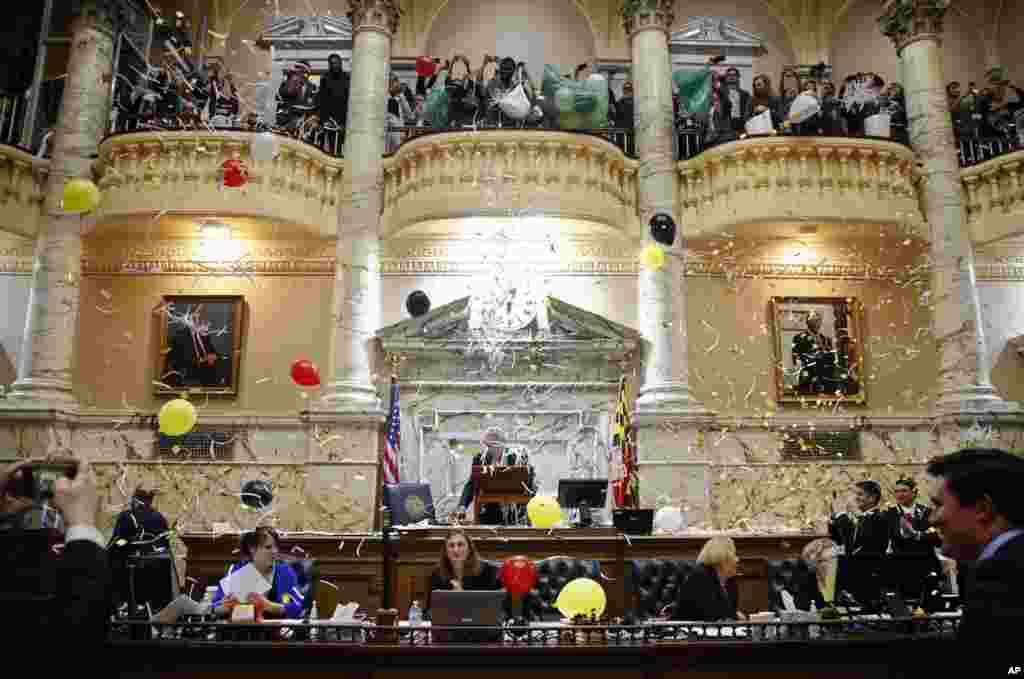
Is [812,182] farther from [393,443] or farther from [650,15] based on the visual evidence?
[393,443]

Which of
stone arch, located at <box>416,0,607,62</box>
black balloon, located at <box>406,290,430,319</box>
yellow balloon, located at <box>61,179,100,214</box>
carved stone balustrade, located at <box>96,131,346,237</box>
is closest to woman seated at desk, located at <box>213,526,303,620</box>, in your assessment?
yellow balloon, located at <box>61,179,100,214</box>

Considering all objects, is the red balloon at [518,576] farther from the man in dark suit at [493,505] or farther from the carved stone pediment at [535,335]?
the carved stone pediment at [535,335]

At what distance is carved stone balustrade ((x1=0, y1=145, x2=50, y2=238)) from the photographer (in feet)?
33.7

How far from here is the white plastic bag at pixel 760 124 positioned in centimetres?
1065

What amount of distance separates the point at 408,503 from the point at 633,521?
2239 mm

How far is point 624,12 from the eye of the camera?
11.4 meters

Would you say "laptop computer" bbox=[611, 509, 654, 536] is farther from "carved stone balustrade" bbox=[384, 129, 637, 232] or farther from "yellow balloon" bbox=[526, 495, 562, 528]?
"carved stone balustrade" bbox=[384, 129, 637, 232]

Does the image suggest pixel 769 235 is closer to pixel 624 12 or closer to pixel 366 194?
pixel 624 12

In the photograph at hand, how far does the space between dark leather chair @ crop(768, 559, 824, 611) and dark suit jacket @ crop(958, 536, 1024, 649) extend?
12.5 ft

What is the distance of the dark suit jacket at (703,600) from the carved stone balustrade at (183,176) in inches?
303

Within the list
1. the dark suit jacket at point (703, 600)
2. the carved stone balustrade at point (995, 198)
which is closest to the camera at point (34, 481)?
the dark suit jacket at point (703, 600)

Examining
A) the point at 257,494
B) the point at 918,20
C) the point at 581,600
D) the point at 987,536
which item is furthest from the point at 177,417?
the point at 918,20

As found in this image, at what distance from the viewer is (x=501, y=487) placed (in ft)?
26.6

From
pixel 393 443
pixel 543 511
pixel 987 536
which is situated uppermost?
pixel 393 443
